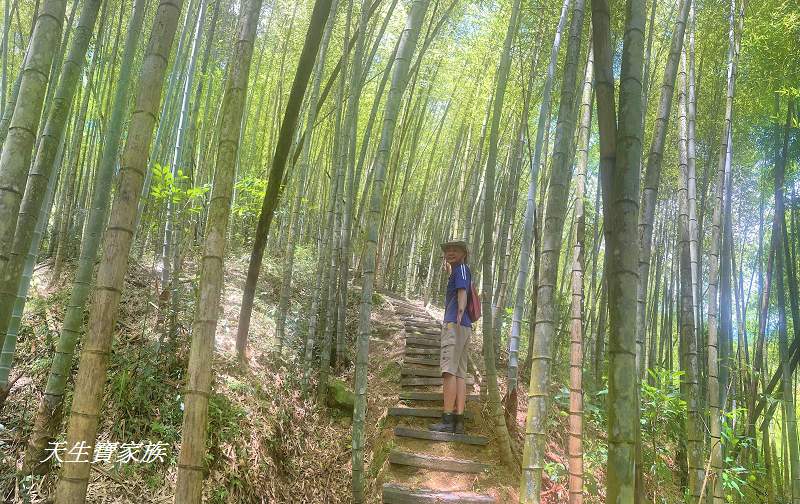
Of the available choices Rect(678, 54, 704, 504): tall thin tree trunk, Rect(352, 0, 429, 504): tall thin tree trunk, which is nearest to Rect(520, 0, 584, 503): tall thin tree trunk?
Rect(352, 0, 429, 504): tall thin tree trunk

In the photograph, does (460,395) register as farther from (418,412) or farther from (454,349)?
(418,412)

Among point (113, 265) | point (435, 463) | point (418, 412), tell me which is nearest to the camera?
point (113, 265)

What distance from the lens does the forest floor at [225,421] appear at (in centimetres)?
235

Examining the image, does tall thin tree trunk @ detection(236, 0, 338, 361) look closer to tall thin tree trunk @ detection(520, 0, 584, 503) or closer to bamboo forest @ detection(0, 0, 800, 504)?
bamboo forest @ detection(0, 0, 800, 504)

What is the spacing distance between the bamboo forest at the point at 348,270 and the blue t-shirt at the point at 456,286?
18 mm

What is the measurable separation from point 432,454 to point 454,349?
72cm

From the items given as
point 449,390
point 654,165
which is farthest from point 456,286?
point 654,165

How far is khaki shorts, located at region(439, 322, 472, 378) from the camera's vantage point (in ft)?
10.9

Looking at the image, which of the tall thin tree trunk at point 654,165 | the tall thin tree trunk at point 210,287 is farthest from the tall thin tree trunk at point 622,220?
the tall thin tree trunk at point 210,287

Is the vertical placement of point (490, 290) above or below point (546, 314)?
above

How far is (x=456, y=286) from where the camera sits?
3.35m

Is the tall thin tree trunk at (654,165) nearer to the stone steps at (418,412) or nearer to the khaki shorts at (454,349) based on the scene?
the khaki shorts at (454,349)

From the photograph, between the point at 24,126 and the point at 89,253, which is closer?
the point at 24,126

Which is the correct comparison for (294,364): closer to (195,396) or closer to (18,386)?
(18,386)
